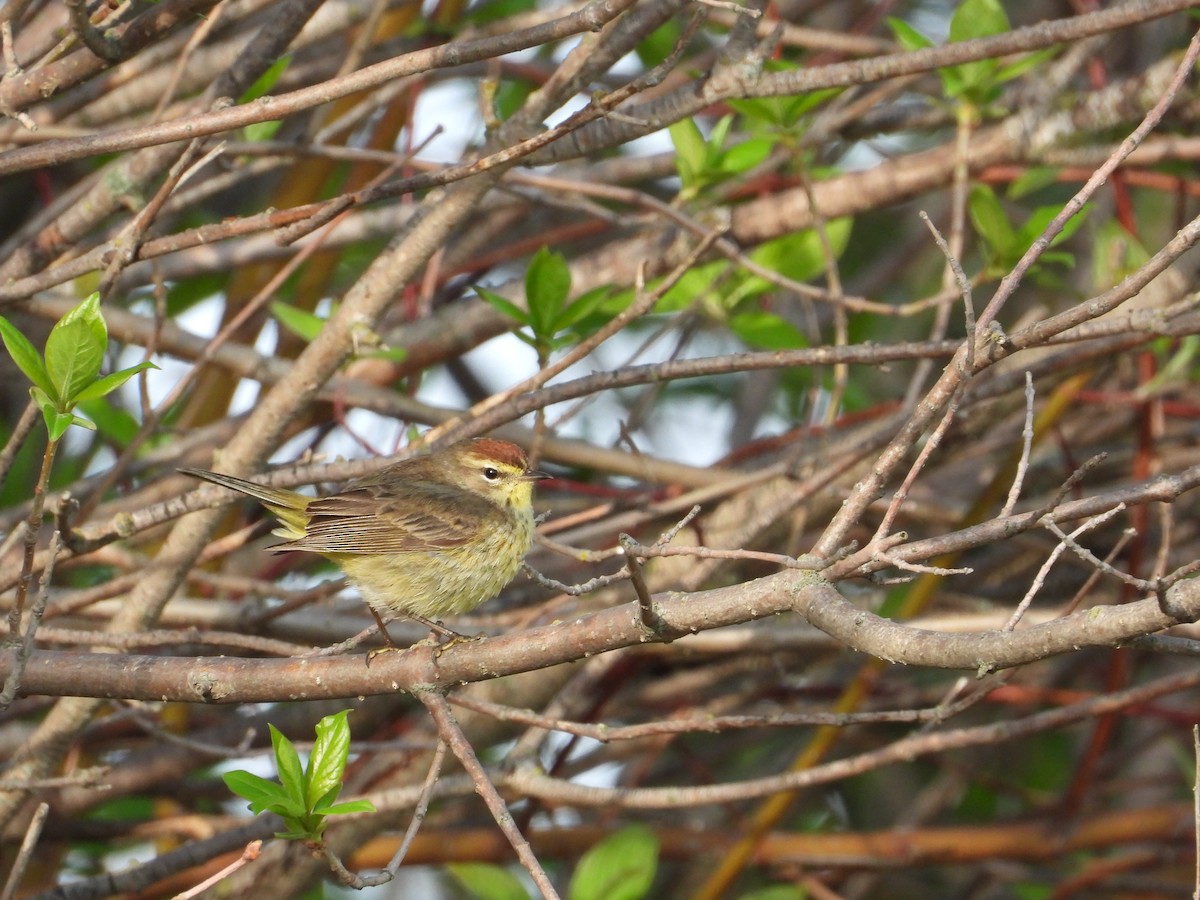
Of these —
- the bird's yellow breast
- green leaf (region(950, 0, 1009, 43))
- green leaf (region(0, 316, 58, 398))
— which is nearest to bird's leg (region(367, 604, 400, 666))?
the bird's yellow breast

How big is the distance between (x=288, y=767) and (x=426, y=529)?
156 cm

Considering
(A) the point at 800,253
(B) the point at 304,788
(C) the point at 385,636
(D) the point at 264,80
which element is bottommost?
(B) the point at 304,788

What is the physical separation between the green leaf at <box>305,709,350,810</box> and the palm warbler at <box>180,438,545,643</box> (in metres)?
0.98

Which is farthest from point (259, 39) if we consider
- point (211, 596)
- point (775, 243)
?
point (211, 596)

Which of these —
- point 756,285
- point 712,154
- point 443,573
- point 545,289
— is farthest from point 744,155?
point 443,573

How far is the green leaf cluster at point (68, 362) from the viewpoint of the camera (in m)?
2.66

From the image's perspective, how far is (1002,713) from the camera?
20.4 feet

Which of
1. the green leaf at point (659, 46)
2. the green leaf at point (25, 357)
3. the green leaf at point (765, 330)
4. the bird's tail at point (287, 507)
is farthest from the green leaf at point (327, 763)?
the green leaf at point (659, 46)

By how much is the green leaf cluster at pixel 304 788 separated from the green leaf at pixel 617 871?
1.28 metres

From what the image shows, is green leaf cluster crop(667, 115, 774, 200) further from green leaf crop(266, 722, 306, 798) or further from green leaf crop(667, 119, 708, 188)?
green leaf crop(266, 722, 306, 798)

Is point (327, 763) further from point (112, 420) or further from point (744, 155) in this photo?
point (744, 155)

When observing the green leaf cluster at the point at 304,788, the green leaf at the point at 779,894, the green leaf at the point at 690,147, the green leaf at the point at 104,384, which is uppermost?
the green leaf at the point at 690,147

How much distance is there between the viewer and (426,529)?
4.33 metres

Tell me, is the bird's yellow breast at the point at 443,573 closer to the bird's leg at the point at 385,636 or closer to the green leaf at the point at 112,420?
the bird's leg at the point at 385,636
